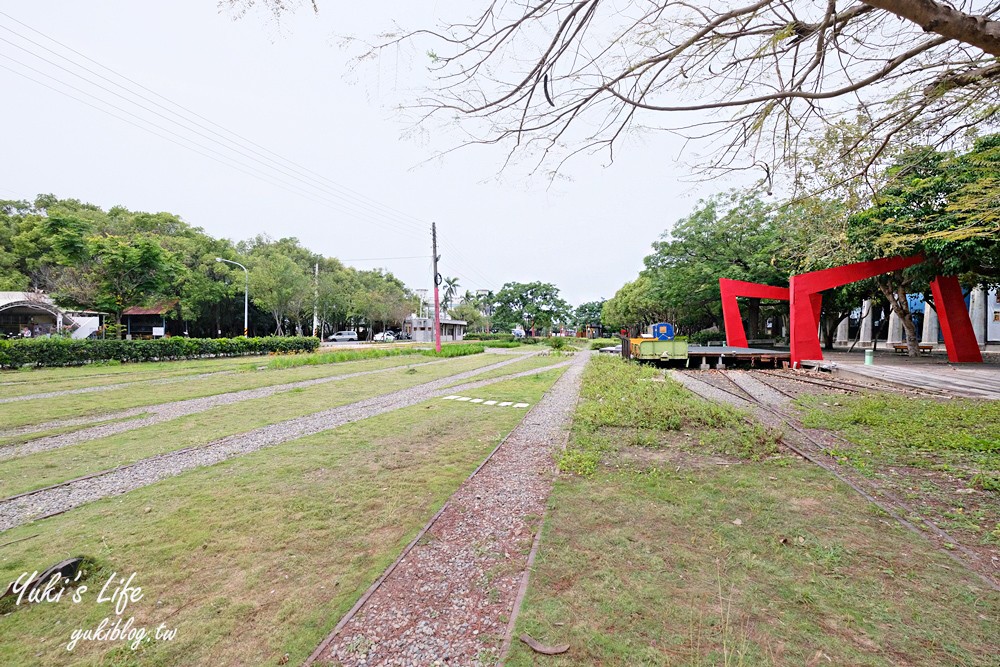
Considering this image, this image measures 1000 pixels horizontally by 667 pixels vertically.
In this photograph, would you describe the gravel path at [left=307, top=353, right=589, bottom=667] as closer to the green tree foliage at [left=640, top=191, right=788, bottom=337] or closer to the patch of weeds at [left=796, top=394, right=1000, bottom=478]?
the patch of weeds at [left=796, top=394, right=1000, bottom=478]

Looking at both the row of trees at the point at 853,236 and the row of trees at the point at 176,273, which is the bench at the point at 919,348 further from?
the row of trees at the point at 176,273

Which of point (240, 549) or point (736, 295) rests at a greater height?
point (736, 295)

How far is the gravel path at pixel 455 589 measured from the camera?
7.01 ft

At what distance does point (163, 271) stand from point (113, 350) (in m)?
9.69

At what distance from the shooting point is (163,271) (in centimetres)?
2531

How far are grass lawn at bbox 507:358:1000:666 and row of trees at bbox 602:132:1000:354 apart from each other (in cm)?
442

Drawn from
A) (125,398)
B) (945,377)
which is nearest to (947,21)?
(945,377)

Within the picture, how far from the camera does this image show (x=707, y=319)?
47.8 metres

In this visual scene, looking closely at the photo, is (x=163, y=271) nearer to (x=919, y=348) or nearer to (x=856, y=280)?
(x=856, y=280)

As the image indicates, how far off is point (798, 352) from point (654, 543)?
17196 millimetres

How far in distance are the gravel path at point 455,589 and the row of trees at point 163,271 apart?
28990 mm

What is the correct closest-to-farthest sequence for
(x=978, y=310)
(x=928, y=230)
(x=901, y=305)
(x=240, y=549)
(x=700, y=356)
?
(x=240, y=549)
(x=928, y=230)
(x=700, y=356)
(x=901, y=305)
(x=978, y=310)

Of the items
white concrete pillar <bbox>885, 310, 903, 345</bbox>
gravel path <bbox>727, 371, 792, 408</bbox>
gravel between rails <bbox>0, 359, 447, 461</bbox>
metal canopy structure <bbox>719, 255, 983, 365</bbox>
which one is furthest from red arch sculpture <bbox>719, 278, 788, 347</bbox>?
white concrete pillar <bbox>885, 310, 903, 345</bbox>

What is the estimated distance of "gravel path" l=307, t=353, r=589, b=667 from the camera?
2.14 metres
